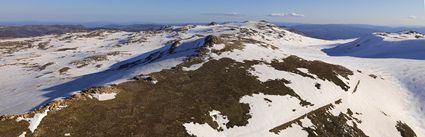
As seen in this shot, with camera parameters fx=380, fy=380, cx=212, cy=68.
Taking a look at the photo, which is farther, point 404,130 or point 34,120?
point 404,130

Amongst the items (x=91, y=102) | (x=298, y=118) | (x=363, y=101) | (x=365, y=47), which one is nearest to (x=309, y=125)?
(x=298, y=118)

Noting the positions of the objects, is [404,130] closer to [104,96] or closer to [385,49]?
[104,96]

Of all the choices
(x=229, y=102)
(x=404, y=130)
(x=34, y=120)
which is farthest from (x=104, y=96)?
(x=404, y=130)

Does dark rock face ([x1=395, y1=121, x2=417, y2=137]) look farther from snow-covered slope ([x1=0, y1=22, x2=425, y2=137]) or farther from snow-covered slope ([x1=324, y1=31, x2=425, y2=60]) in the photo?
snow-covered slope ([x1=324, y1=31, x2=425, y2=60])

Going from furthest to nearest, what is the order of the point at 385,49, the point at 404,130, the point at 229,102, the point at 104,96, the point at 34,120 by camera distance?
the point at 385,49 → the point at 404,130 → the point at 229,102 → the point at 104,96 → the point at 34,120

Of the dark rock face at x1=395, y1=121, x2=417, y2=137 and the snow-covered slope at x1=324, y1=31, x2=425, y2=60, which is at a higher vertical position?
the snow-covered slope at x1=324, y1=31, x2=425, y2=60

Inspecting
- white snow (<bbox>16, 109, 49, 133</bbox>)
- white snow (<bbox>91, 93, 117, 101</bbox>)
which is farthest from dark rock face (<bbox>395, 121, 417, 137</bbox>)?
white snow (<bbox>16, 109, 49, 133</bbox>)

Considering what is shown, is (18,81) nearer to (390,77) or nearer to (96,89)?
(96,89)

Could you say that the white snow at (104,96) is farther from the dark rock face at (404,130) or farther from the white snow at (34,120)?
the dark rock face at (404,130)

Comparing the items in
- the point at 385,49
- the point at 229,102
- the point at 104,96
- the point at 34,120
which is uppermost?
the point at 104,96

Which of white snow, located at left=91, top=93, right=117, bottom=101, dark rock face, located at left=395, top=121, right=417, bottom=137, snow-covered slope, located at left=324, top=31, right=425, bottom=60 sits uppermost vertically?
white snow, located at left=91, top=93, right=117, bottom=101

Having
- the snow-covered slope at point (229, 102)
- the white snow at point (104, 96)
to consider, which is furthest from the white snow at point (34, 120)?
the white snow at point (104, 96)

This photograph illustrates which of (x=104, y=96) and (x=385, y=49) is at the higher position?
(x=104, y=96)

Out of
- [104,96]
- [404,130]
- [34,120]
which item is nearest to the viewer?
[34,120]
